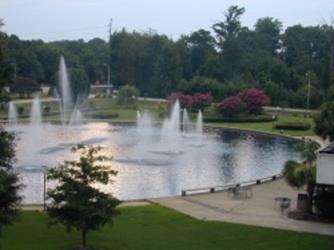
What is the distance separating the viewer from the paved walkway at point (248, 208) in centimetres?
2328

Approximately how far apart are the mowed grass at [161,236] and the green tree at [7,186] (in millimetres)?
1895

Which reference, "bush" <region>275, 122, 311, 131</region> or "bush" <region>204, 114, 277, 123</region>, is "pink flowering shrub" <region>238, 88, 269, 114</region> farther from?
"bush" <region>275, 122, 311, 131</region>

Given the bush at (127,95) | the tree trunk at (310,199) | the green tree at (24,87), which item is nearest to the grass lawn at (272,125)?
the bush at (127,95)

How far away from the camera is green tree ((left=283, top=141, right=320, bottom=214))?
23.9 meters

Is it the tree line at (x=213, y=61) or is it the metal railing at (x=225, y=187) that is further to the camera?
the tree line at (x=213, y=61)

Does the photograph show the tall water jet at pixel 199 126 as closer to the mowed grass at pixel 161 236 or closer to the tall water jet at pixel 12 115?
the tall water jet at pixel 12 115

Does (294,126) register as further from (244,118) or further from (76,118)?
(76,118)

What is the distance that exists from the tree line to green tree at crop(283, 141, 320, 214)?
158 feet

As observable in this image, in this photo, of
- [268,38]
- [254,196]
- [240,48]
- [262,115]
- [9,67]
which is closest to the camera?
[9,67]

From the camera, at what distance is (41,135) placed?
5050 centimetres

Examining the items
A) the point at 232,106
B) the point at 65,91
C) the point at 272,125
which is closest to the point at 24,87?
the point at 65,91

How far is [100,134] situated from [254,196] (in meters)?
25.7

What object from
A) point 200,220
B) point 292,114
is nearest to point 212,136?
point 292,114

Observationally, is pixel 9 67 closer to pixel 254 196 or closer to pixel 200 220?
pixel 200 220
